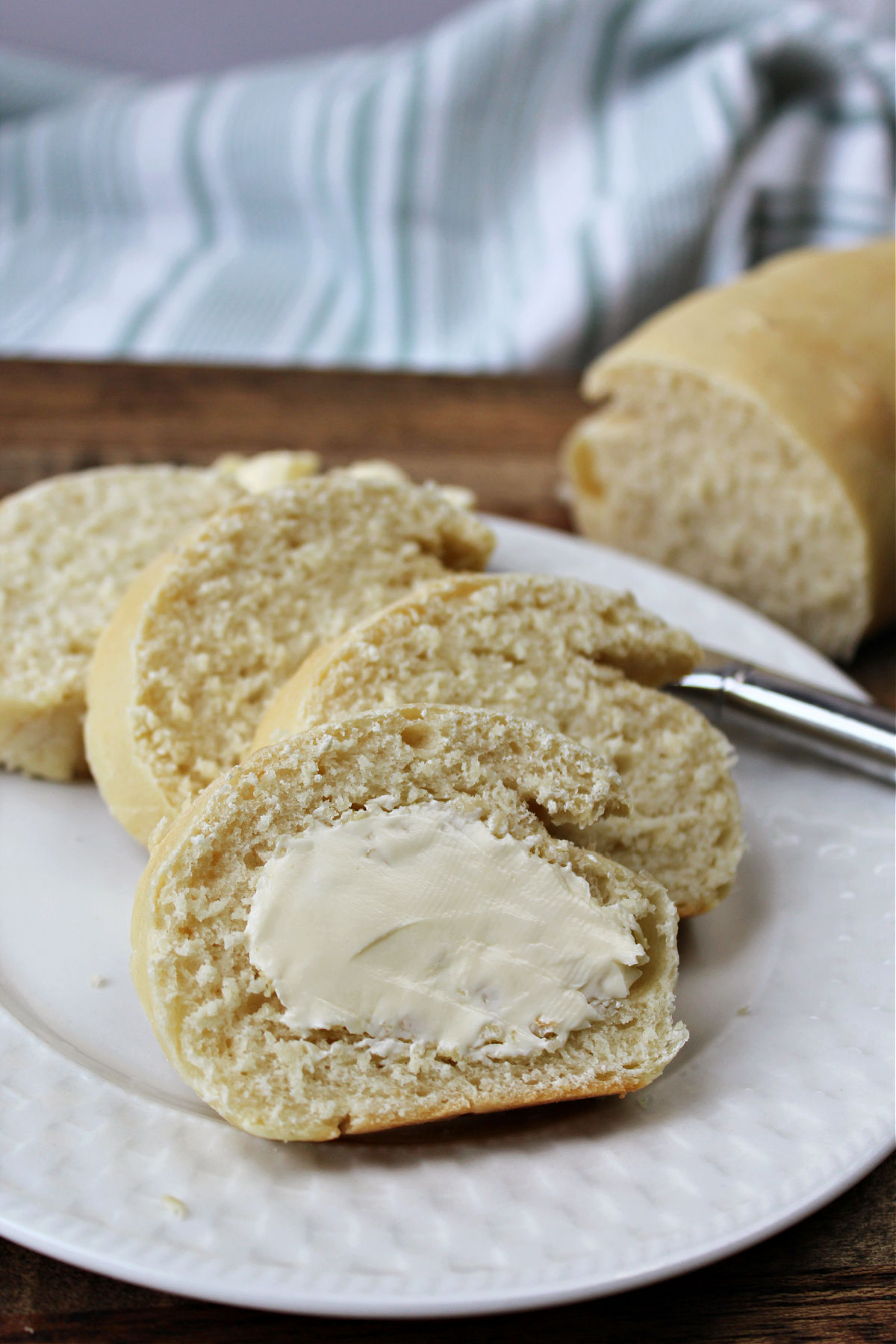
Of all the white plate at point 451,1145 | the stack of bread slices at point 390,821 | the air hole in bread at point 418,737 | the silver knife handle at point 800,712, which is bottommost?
the white plate at point 451,1145

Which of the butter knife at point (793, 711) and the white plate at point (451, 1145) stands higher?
the butter knife at point (793, 711)

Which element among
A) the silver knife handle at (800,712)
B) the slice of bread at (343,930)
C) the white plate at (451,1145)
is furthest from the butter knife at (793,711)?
the slice of bread at (343,930)

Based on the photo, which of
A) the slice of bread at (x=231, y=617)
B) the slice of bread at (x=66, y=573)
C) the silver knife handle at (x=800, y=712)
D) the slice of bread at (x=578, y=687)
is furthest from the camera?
the silver knife handle at (x=800, y=712)


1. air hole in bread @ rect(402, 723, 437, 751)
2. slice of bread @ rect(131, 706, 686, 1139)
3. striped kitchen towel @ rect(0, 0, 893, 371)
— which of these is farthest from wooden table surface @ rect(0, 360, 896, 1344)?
striped kitchen towel @ rect(0, 0, 893, 371)

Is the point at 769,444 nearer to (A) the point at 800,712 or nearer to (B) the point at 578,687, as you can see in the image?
(A) the point at 800,712

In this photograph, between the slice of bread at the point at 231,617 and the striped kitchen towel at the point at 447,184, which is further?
the striped kitchen towel at the point at 447,184

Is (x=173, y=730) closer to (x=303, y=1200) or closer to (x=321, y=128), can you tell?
(x=303, y=1200)

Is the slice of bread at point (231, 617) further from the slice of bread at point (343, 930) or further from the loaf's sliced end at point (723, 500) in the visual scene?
the loaf's sliced end at point (723, 500)
